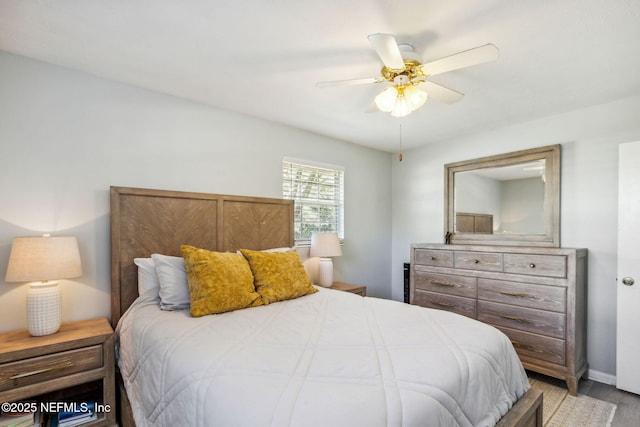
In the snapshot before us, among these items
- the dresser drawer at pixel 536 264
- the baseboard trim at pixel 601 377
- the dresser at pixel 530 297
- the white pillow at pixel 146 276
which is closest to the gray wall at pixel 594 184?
the baseboard trim at pixel 601 377

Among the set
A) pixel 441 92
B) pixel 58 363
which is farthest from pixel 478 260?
pixel 58 363

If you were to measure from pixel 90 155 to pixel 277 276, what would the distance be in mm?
1593

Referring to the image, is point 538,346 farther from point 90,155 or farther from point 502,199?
point 90,155

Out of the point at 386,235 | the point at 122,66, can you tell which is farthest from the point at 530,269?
the point at 122,66

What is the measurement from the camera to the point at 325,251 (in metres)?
3.27

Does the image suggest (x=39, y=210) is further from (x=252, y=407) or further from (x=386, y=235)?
(x=386, y=235)

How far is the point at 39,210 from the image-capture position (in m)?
2.05

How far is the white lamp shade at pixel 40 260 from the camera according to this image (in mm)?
1776

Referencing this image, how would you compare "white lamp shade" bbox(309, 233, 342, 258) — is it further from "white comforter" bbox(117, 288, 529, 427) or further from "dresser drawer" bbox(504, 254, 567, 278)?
"dresser drawer" bbox(504, 254, 567, 278)

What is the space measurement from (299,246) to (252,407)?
249cm

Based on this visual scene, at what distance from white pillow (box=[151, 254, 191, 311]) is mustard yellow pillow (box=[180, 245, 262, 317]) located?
89 mm

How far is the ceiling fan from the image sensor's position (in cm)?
150

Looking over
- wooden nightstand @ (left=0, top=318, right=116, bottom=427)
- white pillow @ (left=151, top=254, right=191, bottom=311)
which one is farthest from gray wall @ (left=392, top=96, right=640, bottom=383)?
wooden nightstand @ (left=0, top=318, right=116, bottom=427)

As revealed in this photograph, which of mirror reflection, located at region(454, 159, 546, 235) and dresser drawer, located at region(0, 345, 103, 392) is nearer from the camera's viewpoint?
dresser drawer, located at region(0, 345, 103, 392)
